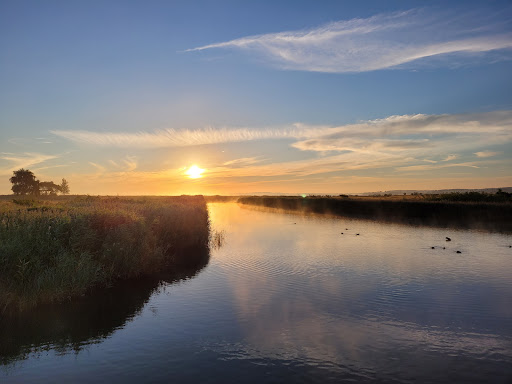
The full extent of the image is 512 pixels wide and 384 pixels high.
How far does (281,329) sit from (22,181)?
335ft

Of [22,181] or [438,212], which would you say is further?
[22,181]

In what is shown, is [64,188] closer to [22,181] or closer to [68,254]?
[22,181]

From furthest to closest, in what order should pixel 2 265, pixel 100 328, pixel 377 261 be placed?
pixel 377 261
pixel 2 265
pixel 100 328

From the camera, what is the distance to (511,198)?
63500mm

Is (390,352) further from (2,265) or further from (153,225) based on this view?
(153,225)

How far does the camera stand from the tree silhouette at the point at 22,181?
95306mm

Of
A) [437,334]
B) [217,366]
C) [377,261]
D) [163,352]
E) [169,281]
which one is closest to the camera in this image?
[217,366]

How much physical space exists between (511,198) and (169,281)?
209 feet

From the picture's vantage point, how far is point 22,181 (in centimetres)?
9588

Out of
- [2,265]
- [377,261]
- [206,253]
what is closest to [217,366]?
[2,265]

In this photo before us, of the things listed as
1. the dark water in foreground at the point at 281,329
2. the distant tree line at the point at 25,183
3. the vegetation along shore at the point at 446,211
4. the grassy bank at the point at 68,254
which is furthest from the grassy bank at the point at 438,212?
the distant tree line at the point at 25,183

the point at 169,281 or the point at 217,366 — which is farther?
the point at 169,281

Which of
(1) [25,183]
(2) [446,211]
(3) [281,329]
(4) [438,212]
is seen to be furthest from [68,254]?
(1) [25,183]

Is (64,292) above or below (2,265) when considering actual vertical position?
below
